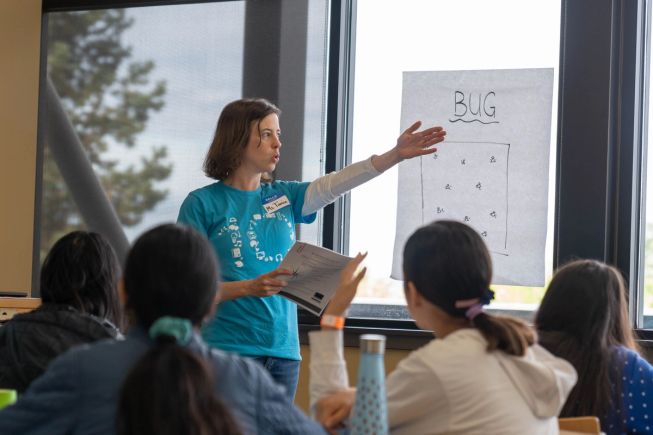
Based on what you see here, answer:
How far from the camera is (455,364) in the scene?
5.13ft

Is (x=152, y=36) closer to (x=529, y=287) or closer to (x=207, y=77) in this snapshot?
(x=207, y=77)

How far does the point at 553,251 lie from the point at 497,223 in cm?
25

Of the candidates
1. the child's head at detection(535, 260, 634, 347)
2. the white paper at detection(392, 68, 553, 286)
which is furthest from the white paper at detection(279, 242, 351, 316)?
the white paper at detection(392, 68, 553, 286)

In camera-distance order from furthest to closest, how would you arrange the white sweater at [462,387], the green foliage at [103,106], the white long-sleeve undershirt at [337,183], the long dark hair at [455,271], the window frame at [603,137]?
the green foliage at [103,106], the window frame at [603,137], the white long-sleeve undershirt at [337,183], the long dark hair at [455,271], the white sweater at [462,387]

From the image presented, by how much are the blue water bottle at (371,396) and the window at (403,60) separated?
2129 millimetres

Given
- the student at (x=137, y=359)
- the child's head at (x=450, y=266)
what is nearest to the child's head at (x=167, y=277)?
the student at (x=137, y=359)

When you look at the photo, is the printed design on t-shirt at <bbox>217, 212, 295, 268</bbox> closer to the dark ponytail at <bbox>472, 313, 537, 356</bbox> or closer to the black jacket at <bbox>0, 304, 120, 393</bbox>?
the black jacket at <bbox>0, 304, 120, 393</bbox>

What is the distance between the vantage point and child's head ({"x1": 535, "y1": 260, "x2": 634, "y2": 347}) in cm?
216

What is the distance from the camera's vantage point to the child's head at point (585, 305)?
85.0 inches

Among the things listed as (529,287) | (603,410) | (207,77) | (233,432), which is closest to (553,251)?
(529,287)

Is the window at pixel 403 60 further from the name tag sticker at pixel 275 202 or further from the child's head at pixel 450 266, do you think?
the child's head at pixel 450 266

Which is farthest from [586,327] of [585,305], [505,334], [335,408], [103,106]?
[103,106]

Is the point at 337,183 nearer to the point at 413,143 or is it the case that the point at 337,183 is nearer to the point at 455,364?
the point at 413,143

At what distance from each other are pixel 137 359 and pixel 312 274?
1.29 metres
